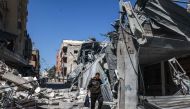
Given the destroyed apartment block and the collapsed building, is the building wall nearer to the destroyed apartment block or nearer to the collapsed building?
the collapsed building

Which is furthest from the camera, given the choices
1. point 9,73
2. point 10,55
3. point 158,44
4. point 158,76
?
point 10,55

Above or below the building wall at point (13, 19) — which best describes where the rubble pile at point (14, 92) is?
below

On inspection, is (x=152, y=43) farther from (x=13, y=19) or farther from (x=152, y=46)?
(x=13, y=19)

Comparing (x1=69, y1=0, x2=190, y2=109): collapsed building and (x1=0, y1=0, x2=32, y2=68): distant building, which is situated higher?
(x1=0, y1=0, x2=32, y2=68): distant building

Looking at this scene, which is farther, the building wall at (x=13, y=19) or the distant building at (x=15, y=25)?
the building wall at (x=13, y=19)

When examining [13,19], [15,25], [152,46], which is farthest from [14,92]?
[13,19]

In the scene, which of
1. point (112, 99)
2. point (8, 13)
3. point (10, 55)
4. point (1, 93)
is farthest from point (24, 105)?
point (8, 13)

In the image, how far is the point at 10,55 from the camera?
108 feet

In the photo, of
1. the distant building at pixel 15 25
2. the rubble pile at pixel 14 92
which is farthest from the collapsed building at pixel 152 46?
the distant building at pixel 15 25

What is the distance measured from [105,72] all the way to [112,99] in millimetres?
3022

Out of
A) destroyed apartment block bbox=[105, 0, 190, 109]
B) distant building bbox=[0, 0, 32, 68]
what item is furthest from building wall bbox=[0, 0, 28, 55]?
destroyed apartment block bbox=[105, 0, 190, 109]

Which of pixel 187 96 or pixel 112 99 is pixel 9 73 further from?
pixel 187 96

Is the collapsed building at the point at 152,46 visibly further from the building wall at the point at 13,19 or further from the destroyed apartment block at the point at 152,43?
the building wall at the point at 13,19

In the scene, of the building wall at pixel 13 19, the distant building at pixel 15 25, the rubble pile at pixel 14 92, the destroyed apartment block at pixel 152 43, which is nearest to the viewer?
the destroyed apartment block at pixel 152 43
